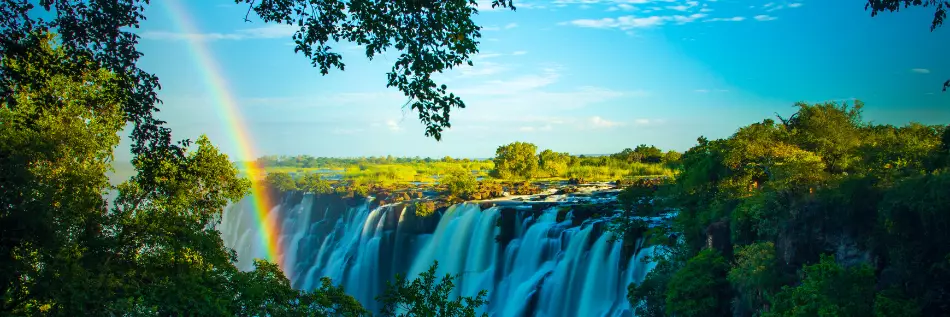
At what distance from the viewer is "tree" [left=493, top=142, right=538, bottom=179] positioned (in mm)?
55656

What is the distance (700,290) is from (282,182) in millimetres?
57151

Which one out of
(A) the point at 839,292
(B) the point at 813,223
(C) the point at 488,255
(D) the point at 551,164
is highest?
(D) the point at 551,164

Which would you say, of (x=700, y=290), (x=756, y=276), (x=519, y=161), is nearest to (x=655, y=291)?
(x=700, y=290)

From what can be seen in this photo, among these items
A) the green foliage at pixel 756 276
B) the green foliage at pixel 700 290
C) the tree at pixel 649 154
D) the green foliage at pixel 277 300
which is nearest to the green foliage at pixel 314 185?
the tree at pixel 649 154

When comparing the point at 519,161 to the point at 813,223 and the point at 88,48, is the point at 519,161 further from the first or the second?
the point at 88,48

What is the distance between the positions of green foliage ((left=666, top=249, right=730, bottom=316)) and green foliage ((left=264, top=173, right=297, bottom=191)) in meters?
51.6

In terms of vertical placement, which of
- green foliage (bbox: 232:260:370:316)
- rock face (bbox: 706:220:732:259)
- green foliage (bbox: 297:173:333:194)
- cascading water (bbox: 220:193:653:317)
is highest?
green foliage (bbox: 297:173:333:194)

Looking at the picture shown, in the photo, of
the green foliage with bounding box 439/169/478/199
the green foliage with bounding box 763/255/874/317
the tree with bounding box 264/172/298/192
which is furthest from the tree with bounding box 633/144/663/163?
the green foliage with bounding box 763/255/874/317

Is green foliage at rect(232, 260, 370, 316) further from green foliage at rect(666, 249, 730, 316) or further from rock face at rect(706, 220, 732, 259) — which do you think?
rock face at rect(706, 220, 732, 259)

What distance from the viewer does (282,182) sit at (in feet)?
217

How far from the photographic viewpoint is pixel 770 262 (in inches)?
588

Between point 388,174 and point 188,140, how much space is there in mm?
60465

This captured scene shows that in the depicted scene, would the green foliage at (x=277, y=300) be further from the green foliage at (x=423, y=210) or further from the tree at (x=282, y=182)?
the tree at (x=282, y=182)

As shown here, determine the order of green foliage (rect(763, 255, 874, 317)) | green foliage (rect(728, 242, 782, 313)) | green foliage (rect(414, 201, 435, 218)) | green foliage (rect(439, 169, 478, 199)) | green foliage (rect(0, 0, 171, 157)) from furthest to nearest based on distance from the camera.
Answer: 1. green foliage (rect(439, 169, 478, 199))
2. green foliage (rect(414, 201, 435, 218))
3. green foliage (rect(728, 242, 782, 313))
4. green foliage (rect(763, 255, 874, 317))
5. green foliage (rect(0, 0, 171, 157))
